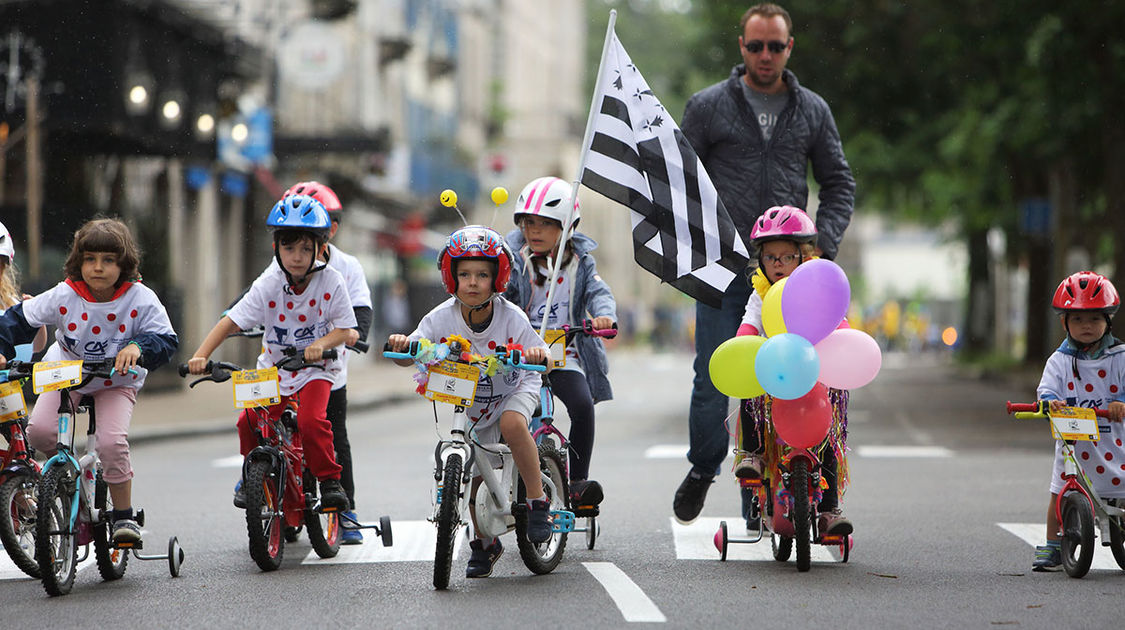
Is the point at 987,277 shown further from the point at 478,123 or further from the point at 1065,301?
the point at 1065,301

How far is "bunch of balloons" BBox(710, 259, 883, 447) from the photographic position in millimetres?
7234

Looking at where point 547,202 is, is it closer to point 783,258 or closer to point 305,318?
point 783,258

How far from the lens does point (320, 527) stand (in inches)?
312

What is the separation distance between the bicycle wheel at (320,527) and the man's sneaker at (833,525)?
2232 mm

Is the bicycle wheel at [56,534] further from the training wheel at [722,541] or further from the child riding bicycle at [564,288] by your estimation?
the training wheel at [722,541]

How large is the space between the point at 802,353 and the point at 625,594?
127cm

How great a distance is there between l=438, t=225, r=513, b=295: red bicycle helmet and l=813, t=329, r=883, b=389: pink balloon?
1.42 metres

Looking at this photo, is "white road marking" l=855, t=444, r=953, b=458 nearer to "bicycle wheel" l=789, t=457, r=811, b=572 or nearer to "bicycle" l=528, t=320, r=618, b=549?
"bicycle" l=528, t=320, r=618, b=549

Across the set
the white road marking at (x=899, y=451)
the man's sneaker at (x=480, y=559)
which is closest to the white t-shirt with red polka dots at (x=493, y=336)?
the man's sneaker at (x=480, y=559)

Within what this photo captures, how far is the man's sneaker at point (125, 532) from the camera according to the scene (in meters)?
7.26

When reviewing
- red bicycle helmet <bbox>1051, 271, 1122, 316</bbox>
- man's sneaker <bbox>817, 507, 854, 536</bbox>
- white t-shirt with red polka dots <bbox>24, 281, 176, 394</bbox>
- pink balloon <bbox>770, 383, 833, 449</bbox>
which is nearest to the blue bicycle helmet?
white t-shirt with red polka dots <bbox>24, 281, 176, 394</bbox>

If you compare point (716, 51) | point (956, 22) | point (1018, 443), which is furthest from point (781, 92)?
point (716, 51)

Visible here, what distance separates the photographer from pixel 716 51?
91.4ft

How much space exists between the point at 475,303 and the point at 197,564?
6.48 feet
